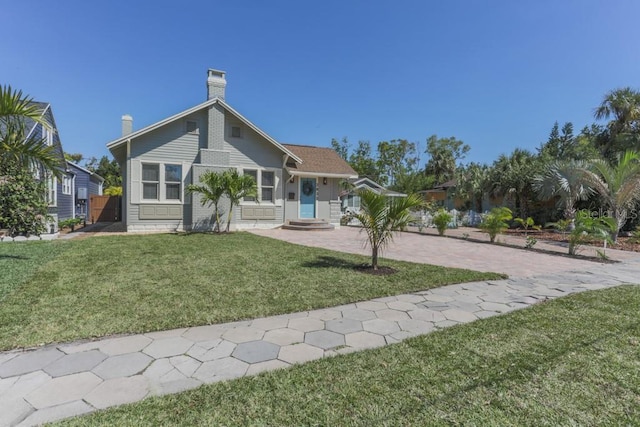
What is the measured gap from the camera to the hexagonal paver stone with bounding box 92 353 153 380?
239 cm

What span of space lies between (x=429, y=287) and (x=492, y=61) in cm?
1192

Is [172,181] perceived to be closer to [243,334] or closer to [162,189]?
[162,189]

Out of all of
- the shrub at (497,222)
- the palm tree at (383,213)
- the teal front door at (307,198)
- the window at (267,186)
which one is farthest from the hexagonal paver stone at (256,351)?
the teal front door at (307,198)

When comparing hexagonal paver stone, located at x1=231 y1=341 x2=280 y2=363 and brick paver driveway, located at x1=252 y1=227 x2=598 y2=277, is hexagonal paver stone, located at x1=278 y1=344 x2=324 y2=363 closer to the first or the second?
hexagonal paver stone, located at x1=231 y1=341 x2=280 y2=363

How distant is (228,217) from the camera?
1338cm

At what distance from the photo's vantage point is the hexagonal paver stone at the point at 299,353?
2.70 m

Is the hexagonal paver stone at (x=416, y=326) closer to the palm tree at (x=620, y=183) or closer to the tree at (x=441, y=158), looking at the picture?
the palm tree at (x=620, y=183)

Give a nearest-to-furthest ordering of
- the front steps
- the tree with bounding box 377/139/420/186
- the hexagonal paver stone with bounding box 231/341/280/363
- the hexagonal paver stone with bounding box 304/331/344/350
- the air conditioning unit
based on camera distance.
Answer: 1. the hexagonal paver stone with bounding box 231/341/280/363
2. the hexagonal paver stone with bounding box 304/331/344/350
3. the front steps
4. the air conditioning unit
5. the tree with bounding box 377/139/420/186

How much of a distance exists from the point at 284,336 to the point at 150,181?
11.7 m

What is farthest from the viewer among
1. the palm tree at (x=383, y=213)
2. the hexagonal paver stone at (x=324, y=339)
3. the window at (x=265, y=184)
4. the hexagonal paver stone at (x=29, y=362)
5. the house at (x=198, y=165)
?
the window at (x=265, y=184)

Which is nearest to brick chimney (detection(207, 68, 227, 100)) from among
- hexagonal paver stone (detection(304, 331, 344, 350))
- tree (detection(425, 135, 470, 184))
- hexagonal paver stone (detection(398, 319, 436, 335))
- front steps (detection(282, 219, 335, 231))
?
front steps (detection(282, 219, 335, 231))

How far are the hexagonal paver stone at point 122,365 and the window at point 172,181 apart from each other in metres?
11.3

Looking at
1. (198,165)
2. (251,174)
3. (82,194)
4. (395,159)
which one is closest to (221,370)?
(198,165)

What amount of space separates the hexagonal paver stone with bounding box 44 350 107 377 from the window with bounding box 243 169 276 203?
459 inches
